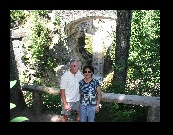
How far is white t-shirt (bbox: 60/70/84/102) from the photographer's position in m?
4.39

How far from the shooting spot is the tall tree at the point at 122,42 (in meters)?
6.45

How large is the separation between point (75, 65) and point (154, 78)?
3416 millimetres

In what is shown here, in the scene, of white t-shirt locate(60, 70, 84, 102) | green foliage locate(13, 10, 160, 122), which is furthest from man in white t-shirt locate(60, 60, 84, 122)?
green foliage locate(13, 10, 160, 122)

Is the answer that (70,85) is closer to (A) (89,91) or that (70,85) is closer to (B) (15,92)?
(A) (89,91)

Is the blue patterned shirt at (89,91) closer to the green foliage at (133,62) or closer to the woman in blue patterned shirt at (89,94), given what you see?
the woman in blue patterned shirt at (89,94)

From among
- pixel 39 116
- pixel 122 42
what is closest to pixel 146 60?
pixel 122 42

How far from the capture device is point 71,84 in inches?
174

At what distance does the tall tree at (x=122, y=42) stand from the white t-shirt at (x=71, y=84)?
6.74ft

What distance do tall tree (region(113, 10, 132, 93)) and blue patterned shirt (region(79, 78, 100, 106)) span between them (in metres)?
2.13

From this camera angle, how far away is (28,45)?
10.9 m

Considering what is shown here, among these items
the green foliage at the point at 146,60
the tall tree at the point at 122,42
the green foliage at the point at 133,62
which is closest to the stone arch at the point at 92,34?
the green foliage at the point at 133,62

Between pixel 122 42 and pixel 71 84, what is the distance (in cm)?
260
